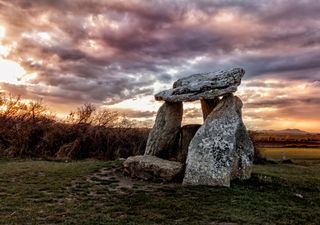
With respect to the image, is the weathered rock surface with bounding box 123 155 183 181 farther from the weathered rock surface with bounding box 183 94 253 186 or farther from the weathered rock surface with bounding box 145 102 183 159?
the weathered rock surface with bounding box 145 102 183 159

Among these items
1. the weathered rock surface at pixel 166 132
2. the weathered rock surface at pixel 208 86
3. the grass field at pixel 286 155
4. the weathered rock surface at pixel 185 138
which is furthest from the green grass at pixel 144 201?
the grass field at pixel 286 155

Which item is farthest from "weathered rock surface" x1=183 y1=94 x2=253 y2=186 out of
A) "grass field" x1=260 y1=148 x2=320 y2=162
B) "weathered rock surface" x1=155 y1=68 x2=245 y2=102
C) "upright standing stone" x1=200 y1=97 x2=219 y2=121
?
"grass field" x1=260 y1=148 x2=320 y2=162

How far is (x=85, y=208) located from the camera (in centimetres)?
Answer: 1116

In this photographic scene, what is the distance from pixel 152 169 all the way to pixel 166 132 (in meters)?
3.52

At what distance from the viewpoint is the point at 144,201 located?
39.8 ft

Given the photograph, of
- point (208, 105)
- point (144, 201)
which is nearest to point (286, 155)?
point (208, 105)

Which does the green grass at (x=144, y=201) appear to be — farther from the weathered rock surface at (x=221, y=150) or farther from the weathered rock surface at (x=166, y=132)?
the weathered rock surface at (x=166, y=132)

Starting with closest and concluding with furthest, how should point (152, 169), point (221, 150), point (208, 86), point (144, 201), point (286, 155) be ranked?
point (144, 201) → point (221, 150) → point (152, 169) → point (208, 86) → point (286, 155)

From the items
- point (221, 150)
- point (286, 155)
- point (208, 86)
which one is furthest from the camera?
point (286, 155)

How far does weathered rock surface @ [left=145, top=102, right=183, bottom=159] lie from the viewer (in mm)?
18562

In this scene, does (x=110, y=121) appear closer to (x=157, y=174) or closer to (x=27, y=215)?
(x=157, y=174)

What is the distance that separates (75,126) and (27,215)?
17334 mm

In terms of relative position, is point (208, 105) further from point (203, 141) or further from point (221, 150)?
point (221, 150)

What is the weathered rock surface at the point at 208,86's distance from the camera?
16.5 meters
